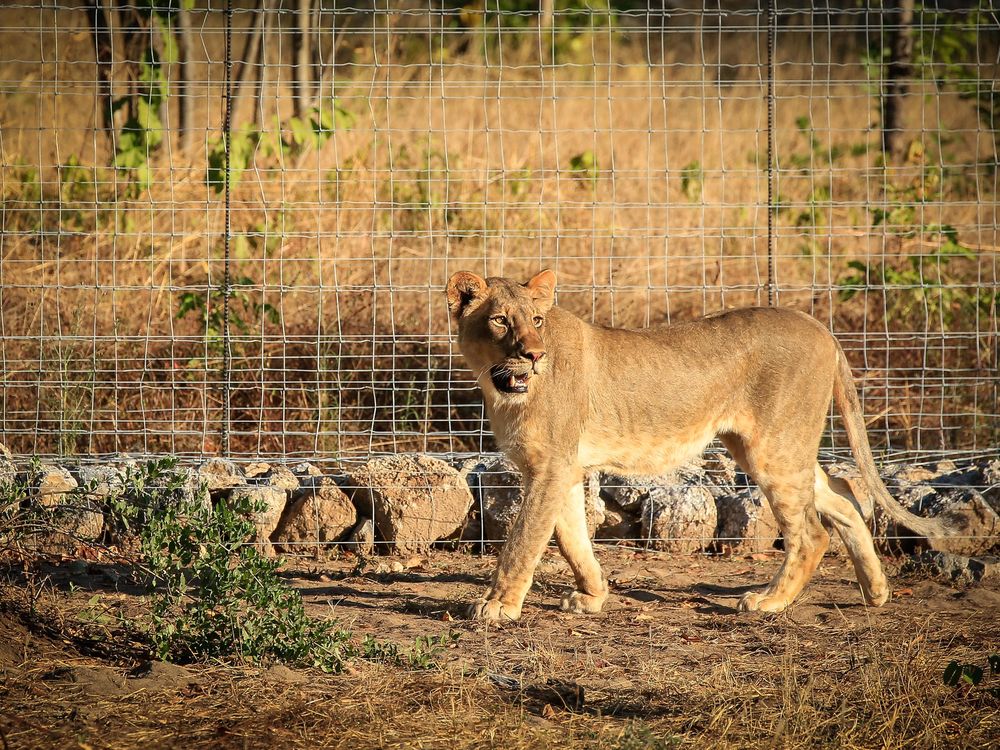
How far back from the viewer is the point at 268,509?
7.14m

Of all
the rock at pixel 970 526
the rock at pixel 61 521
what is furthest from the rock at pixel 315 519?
the rock at pixel 970 526

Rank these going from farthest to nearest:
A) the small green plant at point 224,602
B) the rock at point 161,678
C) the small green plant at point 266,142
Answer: the small green plant at point 266,142
the small green plant at point 224,602
the rock at point 161,678

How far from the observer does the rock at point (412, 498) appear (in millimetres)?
7305

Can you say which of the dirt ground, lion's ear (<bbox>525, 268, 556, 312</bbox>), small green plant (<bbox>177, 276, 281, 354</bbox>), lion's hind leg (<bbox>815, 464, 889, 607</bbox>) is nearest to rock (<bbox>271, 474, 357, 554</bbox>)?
the dirt ground

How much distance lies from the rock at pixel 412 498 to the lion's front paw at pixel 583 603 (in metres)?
1.34

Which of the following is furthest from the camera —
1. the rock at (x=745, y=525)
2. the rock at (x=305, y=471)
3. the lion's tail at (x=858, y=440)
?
the rock at (x=305, y=471)

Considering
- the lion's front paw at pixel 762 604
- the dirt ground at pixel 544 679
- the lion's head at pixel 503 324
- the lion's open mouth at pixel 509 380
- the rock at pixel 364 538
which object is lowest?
the dirt ground at pixel 544 679

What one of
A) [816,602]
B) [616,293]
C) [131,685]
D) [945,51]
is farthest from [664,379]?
[945,51]

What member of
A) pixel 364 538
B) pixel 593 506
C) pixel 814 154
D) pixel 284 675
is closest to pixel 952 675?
pixel 284 675

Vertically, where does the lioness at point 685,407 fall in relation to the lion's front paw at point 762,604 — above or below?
above

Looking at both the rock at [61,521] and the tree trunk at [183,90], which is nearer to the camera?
the rock at [61,521]

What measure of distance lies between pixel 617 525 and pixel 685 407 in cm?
158

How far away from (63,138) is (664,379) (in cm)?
741

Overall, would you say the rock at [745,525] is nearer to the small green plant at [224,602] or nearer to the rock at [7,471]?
the small green plant at [224,602]
